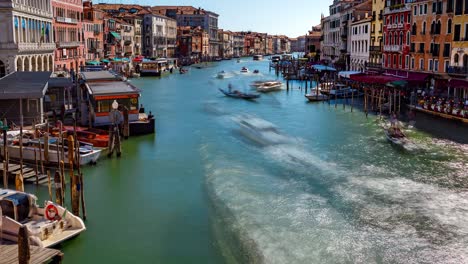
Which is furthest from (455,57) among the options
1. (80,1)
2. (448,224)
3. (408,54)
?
(80,1)

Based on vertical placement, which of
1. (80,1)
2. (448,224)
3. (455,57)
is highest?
(80,1)

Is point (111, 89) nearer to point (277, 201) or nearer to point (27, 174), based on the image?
point (27, 174)

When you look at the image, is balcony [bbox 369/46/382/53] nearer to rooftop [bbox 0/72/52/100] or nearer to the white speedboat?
rooftop [bbox 0/72/52/100]

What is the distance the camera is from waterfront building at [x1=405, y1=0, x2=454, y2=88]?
33.5m

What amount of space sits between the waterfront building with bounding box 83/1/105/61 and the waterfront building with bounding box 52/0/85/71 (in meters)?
3.31

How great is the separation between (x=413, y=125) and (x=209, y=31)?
4213 inches

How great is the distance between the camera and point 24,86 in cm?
2378

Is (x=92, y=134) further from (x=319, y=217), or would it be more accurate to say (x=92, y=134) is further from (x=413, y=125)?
(x=413, y=125)

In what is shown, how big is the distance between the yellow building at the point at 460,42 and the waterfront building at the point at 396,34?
6.47 metres

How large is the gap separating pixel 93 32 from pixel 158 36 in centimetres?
3252

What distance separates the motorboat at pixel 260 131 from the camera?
24.9m

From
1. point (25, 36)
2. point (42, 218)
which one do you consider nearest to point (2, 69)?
point (25, 36)

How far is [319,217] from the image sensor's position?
14250 millimetres

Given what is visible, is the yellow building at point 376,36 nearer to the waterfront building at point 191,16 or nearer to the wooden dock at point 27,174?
the wooden dock at point 27,174
